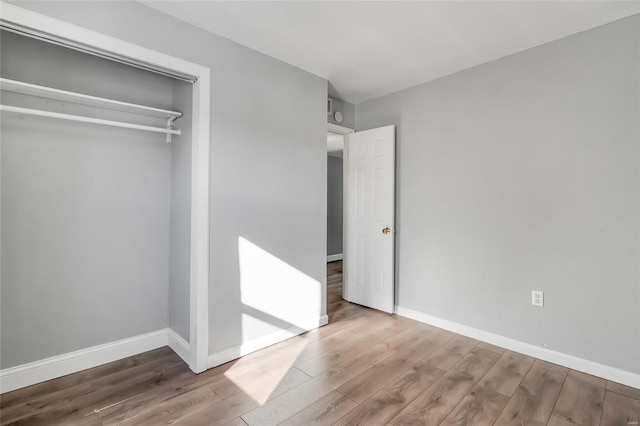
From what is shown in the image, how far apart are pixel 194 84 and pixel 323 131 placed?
50.7 inches

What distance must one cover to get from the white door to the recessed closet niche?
80.1 inches

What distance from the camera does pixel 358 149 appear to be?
12.2 feet

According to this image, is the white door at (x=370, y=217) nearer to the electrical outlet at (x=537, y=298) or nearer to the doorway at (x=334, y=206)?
the electrical outlet at (x=537, y=298)

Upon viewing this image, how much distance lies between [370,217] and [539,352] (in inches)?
78.2

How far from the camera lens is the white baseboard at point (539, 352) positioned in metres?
2.10

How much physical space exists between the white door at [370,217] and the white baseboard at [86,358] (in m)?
2.08

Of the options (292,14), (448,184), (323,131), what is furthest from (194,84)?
(448,184)

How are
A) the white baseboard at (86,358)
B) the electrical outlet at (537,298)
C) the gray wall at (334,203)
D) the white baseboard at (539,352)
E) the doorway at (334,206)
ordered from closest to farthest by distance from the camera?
the white baseboard at (86,358), the white baseboard at (539,352), the electrical outlet at (537,298), the doorway at (334,206), the gray wall at (334,203)

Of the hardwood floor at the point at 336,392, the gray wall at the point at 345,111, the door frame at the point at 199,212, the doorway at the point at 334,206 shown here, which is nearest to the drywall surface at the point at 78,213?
the hardwood floor at the point at 336,392

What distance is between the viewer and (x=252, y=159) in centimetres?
251

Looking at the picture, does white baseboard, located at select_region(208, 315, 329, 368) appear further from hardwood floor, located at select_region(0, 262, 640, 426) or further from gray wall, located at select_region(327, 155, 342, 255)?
gray wall, located at select_region(327, 155, 342, 255)

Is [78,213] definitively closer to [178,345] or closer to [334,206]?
[178,345]

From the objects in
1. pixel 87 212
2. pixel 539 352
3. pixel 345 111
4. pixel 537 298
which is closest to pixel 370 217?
pixel 345 111

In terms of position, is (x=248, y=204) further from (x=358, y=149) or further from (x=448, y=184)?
(x=448, y=184)
